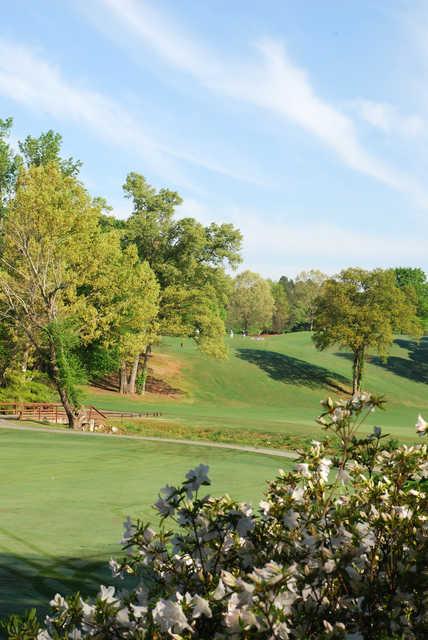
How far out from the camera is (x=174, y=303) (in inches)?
2388

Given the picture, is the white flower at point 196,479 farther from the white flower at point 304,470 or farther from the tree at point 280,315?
the tree at point 280,315

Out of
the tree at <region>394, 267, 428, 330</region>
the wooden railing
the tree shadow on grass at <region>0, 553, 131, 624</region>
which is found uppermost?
the tree at <region>394, 267, 428, 330</region>

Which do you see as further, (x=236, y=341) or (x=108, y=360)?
(x=236, y=341)

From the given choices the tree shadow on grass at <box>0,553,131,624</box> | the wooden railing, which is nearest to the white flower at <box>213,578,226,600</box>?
the tree shadow on grass at <box>0,553,131,624</box>

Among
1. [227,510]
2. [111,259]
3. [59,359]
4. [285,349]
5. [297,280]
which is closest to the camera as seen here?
[227,510]

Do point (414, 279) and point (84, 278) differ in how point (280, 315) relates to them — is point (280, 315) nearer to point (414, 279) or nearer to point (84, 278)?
point (414, 279)

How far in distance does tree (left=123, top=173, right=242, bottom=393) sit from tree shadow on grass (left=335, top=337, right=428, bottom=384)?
2919cm

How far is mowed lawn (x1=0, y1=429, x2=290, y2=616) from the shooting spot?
8766 millimetres

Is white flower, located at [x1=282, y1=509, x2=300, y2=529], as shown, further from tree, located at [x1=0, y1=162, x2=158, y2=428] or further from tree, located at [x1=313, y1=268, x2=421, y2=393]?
tree, located at [x1=313, y1=268, x2=421, y2=393]

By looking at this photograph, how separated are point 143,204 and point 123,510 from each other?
50509 millimetres

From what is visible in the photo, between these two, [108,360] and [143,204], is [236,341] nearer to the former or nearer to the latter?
[143,204]

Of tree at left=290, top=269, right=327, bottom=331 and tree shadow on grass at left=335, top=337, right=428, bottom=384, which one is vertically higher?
tree at left=290, top=269, right=327, bottom=331

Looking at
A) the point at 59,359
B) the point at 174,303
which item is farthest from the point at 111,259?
the point at 174,303

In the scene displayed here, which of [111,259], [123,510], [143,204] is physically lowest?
[123,510]
